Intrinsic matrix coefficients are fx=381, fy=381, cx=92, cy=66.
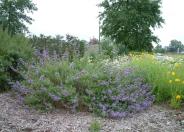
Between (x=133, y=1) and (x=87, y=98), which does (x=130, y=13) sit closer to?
(x=133, y=1)

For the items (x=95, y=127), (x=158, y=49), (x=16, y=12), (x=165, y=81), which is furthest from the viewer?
(x=158, y=49)

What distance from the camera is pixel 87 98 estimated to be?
5.93 metres

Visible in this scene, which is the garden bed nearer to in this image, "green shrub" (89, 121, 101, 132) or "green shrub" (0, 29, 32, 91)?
"green shrub" (89, 121, 101, 132)

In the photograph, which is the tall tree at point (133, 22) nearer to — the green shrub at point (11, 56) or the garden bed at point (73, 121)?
the green shrub at point (11, 56)

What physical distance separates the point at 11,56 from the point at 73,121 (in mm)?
2309

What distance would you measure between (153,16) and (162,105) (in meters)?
18.4

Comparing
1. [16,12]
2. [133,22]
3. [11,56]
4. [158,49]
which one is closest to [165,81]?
[11,56]

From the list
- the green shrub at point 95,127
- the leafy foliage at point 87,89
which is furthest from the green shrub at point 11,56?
the green shrub at point 95,127

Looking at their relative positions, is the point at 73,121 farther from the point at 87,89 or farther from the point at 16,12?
the point at 16,12

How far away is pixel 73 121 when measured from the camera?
5484mm

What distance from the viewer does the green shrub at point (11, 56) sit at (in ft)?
22.6

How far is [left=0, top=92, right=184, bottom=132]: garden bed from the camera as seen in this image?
521 centimetres

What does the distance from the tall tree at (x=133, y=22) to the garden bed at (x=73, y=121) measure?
57.0 feet

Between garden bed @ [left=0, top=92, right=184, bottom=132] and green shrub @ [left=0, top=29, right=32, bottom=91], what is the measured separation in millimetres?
815
